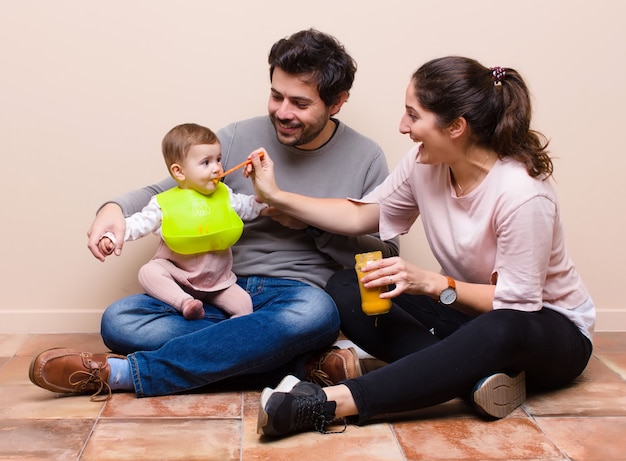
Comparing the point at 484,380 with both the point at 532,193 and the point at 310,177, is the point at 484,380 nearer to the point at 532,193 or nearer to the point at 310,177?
the point at 532,193

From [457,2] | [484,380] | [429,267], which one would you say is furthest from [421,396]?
[457,2]

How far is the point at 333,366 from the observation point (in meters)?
2.31

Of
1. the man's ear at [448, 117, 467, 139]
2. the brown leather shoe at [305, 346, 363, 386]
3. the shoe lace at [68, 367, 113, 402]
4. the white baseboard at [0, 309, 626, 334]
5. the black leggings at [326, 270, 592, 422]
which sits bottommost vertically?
the white baseboard at [0, 309, 626, 334]

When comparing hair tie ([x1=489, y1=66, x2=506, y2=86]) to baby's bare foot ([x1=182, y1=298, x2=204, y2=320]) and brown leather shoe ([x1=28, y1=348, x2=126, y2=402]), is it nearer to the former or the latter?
baby's bare foot ([x1=182, y1=298, x2=204, y2=320])

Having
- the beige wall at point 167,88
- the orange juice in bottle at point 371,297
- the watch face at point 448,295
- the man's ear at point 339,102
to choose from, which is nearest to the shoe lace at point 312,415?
the orange juice in bottle at point 371,297

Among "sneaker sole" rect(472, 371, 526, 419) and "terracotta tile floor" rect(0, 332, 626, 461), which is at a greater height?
"sneaker sole" rect(472, 371, 526, 419)

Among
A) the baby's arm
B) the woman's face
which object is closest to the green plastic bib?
the baby's arm

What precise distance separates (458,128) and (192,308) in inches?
35.3

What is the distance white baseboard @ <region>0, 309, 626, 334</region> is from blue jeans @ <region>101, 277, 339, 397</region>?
0.60m

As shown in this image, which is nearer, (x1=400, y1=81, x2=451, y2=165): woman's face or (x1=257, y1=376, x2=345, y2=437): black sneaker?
(x1=257, y1=376, x2=345, y2=437): black sneaker

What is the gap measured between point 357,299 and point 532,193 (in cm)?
60

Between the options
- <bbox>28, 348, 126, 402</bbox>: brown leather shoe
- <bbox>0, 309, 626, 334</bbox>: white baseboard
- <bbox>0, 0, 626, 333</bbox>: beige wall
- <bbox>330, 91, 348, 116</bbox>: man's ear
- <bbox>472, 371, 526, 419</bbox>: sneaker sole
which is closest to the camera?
<bbox>472, 371, 526, 419</bbox>: sneaker sole

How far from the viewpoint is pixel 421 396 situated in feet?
6.49

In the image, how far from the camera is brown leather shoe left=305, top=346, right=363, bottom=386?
2.29m
